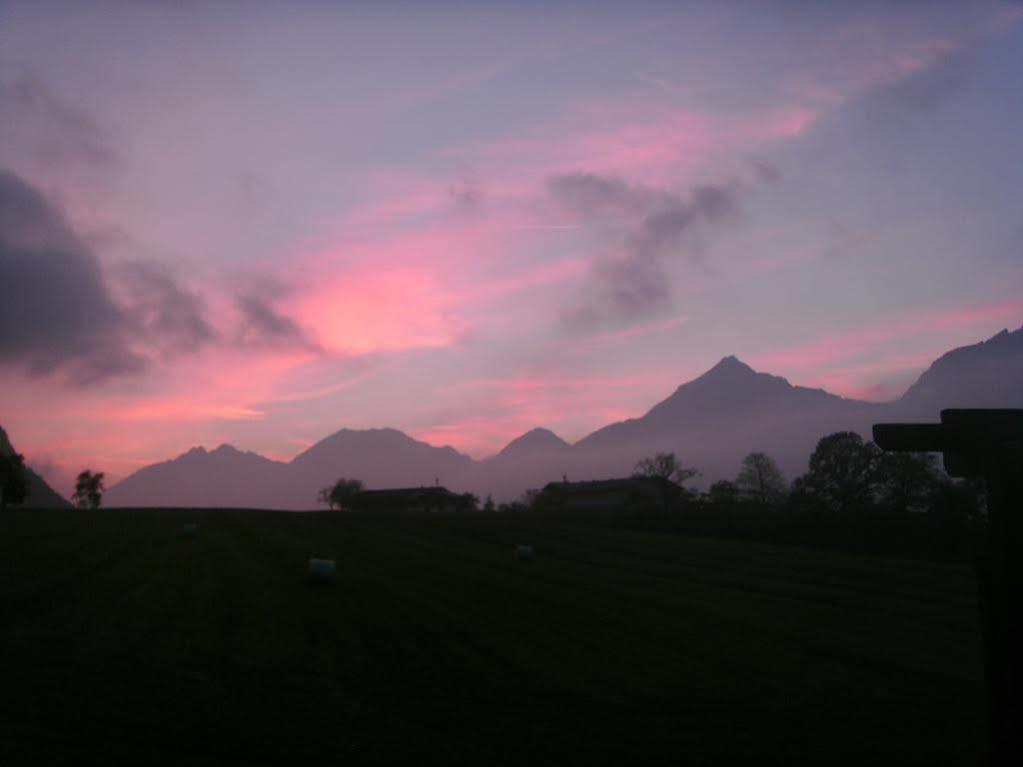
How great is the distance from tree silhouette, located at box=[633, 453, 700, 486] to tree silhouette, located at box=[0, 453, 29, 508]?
93445 millimetres

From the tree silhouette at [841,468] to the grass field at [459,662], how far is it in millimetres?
62266

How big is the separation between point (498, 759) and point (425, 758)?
113 cm

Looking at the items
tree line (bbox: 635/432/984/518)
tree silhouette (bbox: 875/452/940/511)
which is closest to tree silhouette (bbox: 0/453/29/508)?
tree line (bbox: 635/432/984/518)

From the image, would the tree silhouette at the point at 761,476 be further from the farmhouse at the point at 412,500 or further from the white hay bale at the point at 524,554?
the white hay bale at the point at 524,554

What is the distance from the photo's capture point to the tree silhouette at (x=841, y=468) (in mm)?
96812

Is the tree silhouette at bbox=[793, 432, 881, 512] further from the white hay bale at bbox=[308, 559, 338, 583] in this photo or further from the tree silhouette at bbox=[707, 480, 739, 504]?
the white hay bale at bbox=[308, 559, 338, 583]

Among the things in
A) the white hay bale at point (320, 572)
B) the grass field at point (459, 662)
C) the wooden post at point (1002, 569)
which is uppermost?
the wooden post at point (1002, 569)

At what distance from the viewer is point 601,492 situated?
12888cm

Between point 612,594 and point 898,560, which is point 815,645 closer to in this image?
point 612,594

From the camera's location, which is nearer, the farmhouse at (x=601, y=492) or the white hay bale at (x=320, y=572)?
the white hay bale at (x=320, y=572)

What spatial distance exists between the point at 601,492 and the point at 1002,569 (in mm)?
123328

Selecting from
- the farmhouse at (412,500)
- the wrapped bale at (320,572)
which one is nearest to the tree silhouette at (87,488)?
the farmhouse at (412,500)

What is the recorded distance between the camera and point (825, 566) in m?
44.6

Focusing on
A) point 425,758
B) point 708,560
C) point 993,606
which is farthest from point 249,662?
point 708,560
